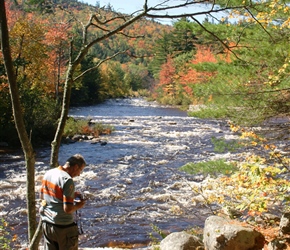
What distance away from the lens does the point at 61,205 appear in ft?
12.1

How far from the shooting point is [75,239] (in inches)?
152

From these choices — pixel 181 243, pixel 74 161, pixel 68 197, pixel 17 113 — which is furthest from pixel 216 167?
pixel 17 113

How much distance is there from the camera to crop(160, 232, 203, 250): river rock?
5473mm

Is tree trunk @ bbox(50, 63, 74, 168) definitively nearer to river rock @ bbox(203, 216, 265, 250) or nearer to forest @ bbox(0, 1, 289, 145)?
forest @ bbox(0, 1, 289, 145)

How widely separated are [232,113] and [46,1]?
5012 millimetres

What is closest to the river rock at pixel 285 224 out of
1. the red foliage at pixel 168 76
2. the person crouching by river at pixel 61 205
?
the person crouching by river at pixel 61 205

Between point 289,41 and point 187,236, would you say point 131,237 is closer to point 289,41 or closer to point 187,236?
point 187,236

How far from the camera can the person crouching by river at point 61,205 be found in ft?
11.7

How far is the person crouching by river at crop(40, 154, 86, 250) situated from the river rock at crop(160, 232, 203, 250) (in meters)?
2.12

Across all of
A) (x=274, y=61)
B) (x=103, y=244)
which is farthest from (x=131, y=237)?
(x=274, y=61)

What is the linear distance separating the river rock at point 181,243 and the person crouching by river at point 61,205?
2121mm

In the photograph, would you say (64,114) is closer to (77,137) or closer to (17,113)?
(17,113)

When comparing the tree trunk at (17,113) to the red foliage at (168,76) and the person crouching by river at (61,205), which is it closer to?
the person crouching by river at (61,205)

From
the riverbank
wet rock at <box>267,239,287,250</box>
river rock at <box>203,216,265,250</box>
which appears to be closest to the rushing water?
the riverbank
